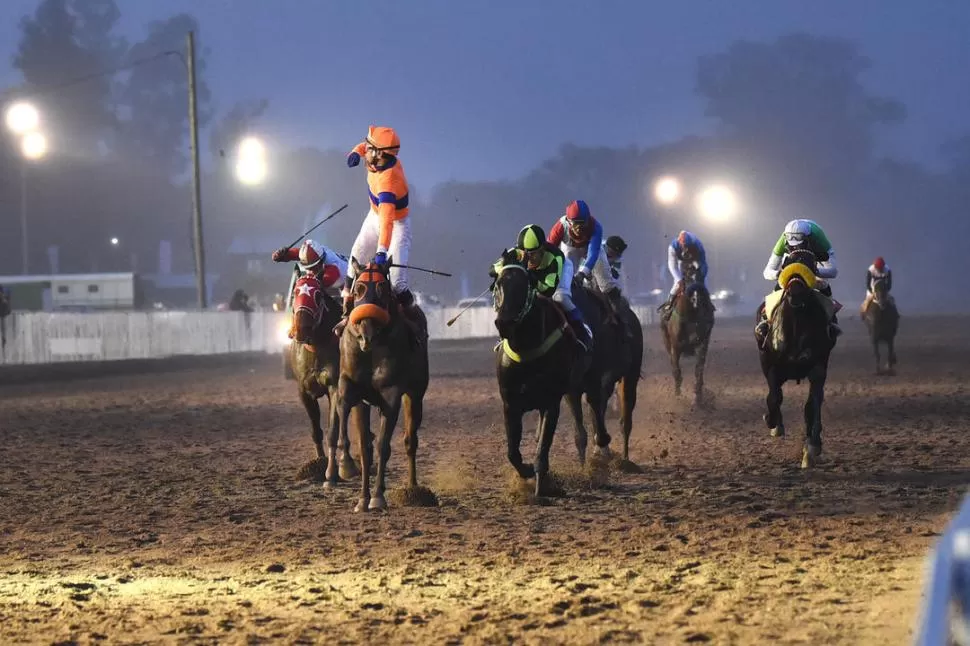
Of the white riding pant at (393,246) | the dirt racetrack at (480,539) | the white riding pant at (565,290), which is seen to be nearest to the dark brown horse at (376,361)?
the white riding pant at (393,246)

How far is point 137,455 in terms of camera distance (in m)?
16.2

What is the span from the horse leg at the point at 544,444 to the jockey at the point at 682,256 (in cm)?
962

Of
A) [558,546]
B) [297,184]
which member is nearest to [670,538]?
[558,546]

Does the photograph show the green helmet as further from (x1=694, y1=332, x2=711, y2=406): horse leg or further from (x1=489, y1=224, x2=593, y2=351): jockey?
(x1=694, y1=332, x2=711, y2=406): horse leg

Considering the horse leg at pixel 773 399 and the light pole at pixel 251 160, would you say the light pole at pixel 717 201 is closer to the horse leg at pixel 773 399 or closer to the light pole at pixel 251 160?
the light pole at pixel 251 160

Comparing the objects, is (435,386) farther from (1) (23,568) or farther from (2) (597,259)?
(1) (23,568)

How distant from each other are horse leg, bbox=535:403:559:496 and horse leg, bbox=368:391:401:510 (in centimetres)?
127

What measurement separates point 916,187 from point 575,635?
660 feet

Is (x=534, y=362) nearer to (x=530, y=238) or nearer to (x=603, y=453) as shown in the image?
(x=530, y=238)

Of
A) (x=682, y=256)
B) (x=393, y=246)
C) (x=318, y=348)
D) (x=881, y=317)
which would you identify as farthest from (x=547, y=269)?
(x=881, y=317)

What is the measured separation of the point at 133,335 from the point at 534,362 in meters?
31.3

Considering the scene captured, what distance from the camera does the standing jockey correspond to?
38.3 ft

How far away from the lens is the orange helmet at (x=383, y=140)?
11961 millimetres

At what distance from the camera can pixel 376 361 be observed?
11102 millimetres
